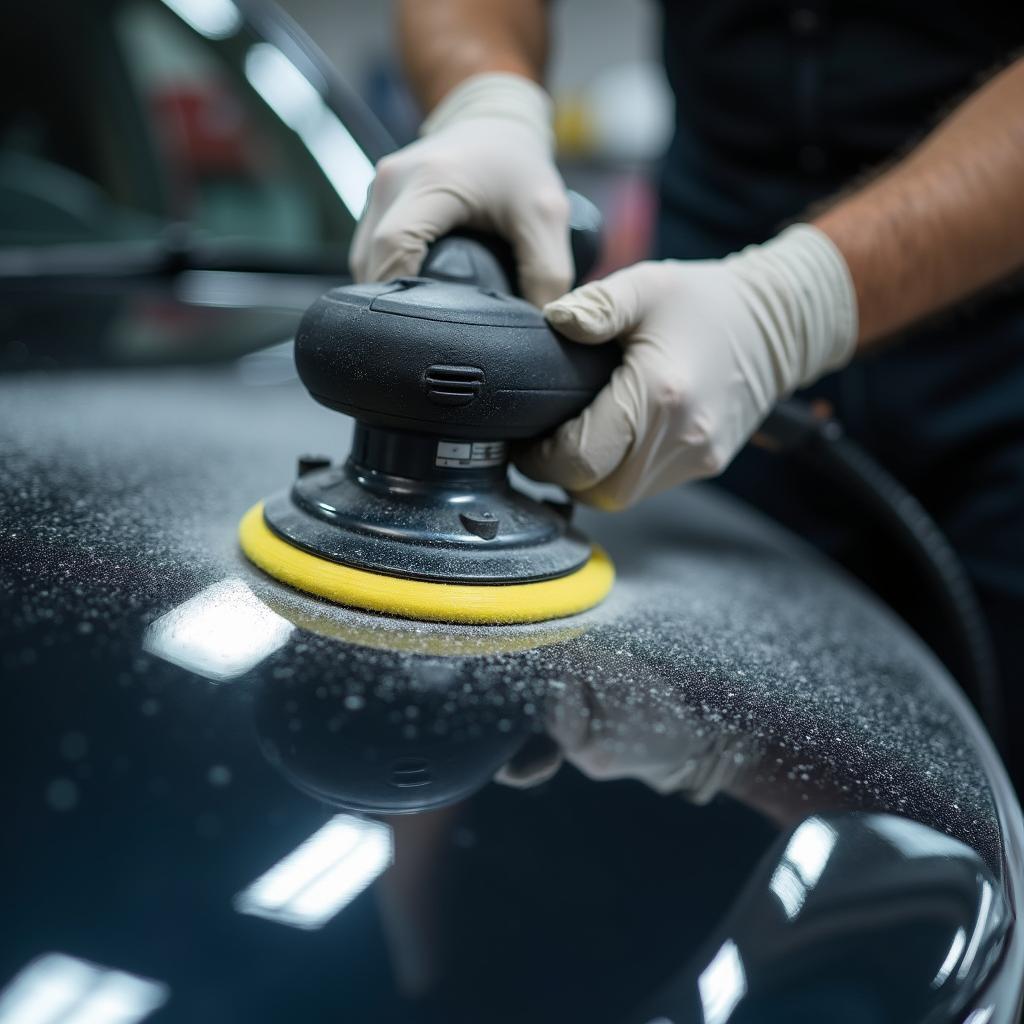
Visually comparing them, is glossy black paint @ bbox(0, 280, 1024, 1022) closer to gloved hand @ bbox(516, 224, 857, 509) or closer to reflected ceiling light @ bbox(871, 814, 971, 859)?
reflected ceiling light @ bbox(871, 814, 971, 859)

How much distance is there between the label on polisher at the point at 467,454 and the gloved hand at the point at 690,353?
0.08 metres

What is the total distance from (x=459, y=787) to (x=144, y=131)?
142 cm

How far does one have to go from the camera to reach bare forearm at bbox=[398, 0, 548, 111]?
1.23 metres

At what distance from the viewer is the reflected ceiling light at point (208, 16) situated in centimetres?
143

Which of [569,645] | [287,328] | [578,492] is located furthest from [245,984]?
[287,328]

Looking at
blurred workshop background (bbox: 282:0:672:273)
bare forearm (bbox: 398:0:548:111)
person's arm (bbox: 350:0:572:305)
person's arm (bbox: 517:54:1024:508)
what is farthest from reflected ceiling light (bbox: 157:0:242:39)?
blurred workshop background (bbox: 282:0:672:273)

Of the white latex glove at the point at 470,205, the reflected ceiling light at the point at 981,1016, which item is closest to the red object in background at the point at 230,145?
the white latex glove at the point at 470,205

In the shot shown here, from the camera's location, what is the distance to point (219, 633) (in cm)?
49

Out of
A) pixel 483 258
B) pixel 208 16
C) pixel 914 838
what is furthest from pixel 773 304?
pixel 208 16

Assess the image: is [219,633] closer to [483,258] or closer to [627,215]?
[483,258]

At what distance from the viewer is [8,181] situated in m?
1.40

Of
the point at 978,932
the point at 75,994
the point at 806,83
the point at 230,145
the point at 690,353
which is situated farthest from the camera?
the point at 230,145

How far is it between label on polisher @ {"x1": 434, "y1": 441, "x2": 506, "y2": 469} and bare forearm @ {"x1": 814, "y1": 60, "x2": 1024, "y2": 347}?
43 centimetres

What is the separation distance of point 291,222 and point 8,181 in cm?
38
